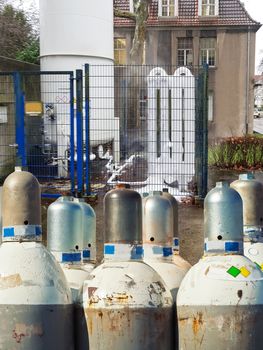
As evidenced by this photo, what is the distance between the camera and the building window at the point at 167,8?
31859 millimetres

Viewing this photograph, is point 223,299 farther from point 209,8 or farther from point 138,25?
point 209,8

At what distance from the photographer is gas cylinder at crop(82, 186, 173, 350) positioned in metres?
2.56

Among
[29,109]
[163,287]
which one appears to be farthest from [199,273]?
[29,109]

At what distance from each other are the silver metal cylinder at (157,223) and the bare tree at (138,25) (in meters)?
24.7

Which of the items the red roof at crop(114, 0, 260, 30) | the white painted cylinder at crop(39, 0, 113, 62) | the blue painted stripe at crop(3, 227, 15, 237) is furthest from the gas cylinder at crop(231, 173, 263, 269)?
the red roof at crop(114, 0, 260, 30)

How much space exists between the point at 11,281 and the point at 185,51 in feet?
101

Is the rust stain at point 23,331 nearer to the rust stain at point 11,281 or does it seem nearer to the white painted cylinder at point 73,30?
the rust stain at point 11,281

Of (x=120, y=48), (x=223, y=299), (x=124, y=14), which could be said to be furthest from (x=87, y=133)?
(x=120, y=48)

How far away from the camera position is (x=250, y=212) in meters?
3.27

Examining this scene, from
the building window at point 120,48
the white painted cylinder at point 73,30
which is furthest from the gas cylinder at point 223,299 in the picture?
the building window at point 120,48

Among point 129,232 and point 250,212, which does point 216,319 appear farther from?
point 250,212

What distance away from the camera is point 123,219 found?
2691 mm

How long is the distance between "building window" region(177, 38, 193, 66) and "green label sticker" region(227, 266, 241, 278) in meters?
30.1

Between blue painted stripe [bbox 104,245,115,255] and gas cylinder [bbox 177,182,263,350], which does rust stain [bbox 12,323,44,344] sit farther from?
gas cylinder [bbox 177,182,263,350]
